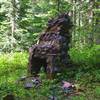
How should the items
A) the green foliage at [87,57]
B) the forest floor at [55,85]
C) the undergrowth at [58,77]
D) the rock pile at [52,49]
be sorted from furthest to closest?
the green foliage at [87,57] → the rock pile at [52,49] → the undergrowth at [58,77] → the forest floor at [55,85]

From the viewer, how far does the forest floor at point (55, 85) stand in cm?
992

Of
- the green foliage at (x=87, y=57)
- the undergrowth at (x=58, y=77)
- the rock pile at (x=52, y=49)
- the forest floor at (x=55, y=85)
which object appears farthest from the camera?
the green foliage at (x=87, y=57)

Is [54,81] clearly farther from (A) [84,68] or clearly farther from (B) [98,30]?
(B) [98,30]

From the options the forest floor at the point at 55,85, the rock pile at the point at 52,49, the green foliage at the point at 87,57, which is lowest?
the forest floor at the point at 55,85

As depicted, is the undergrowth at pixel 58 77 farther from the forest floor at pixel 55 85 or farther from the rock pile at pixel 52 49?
the rock pile at pixel 52 49

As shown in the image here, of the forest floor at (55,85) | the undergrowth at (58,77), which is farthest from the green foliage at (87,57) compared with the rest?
the forest floor at (55,85)

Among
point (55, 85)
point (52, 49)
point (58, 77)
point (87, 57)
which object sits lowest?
point (55, 85)

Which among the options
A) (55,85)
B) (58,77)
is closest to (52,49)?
(58,77)

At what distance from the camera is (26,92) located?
1031 centimetres

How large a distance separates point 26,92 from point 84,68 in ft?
12.3

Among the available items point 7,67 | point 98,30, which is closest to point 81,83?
point 7,67

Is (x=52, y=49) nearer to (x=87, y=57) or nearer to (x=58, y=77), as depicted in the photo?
(x=58, y=77)

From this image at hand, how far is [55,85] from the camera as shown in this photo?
36.2ft

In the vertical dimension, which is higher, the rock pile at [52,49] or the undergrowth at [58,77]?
the rock pile at [52,49]
